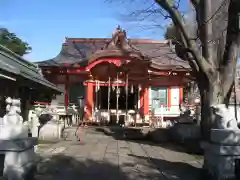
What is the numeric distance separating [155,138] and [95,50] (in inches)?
431

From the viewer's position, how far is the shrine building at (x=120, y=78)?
73.9 feet

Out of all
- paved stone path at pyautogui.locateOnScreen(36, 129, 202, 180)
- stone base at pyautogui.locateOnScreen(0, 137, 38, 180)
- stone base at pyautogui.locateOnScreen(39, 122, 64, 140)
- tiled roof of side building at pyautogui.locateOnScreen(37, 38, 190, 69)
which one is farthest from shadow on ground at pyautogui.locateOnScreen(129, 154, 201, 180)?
tiled roof of side building at pyautogui.locateOnScreen(37, 38, 190, 69)

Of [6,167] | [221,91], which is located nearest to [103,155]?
[221,91]

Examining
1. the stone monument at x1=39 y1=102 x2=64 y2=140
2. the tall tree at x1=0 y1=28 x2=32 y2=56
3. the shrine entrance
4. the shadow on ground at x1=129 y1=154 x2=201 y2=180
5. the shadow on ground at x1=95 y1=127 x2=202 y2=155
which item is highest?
the tall tree at x1=0 y1=28 x2=32 y2=56

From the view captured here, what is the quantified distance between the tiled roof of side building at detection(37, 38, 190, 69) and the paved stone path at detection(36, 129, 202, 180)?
10.1m

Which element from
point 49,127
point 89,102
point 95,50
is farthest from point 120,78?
point 49,127

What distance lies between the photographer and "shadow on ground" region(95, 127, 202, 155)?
46.2 feet

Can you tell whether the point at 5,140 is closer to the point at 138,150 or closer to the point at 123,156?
the point at 123,156

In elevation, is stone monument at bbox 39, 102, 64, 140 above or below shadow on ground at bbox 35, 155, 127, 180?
above

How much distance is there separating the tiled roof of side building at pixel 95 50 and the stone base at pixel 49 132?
22.1 ft

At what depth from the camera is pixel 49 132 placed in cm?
1647

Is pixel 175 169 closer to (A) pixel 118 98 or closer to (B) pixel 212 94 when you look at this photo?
(B) pixel 212 94

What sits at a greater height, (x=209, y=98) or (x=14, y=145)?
(x=209, y=98)

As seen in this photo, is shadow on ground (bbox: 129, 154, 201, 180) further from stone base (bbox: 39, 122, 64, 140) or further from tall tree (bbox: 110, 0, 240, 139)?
stone base (bbox: 39, 122, 64, 140)
